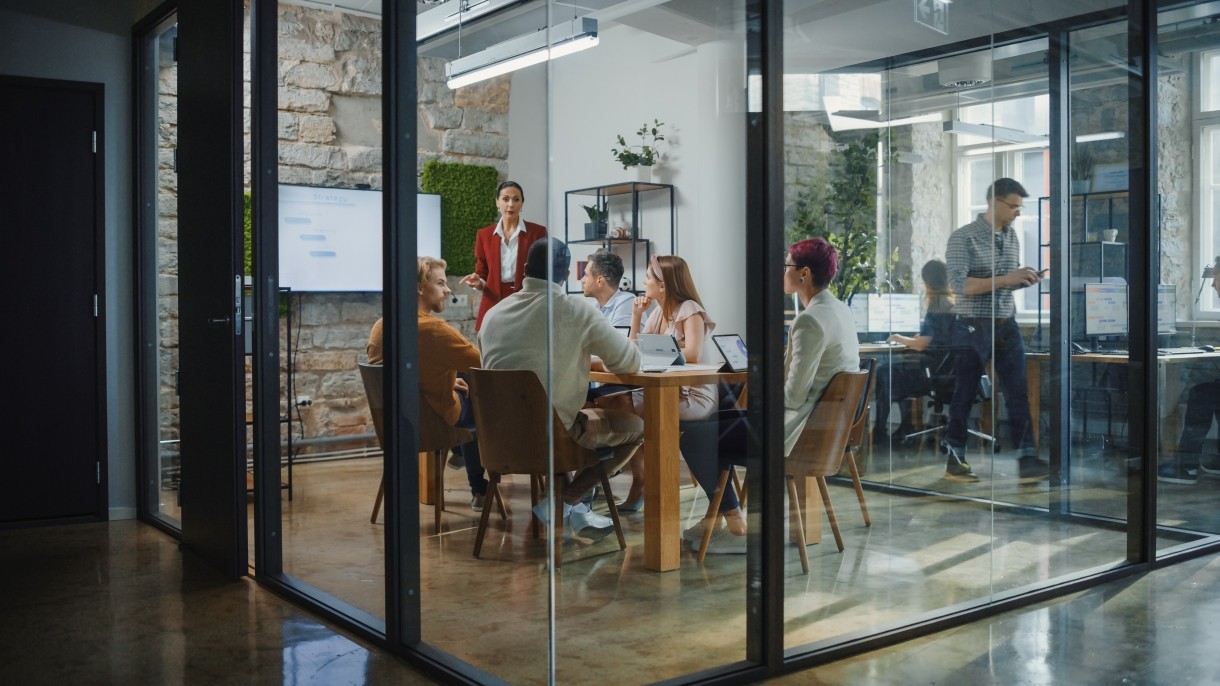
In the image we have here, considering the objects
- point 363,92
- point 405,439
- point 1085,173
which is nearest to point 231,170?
point 363,92

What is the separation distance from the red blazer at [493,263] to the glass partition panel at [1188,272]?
300 cm

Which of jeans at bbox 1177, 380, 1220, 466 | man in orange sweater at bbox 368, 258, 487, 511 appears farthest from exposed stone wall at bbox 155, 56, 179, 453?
jeans at bbox 1177, 380, 1220, 466

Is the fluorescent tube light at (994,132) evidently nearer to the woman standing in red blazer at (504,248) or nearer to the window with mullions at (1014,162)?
the window with mullions at (1014,162)

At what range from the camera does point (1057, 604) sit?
3.87 metres

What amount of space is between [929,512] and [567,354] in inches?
56.2

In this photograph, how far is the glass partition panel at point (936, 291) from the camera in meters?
3.17

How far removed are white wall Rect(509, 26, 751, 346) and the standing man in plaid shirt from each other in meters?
0.99

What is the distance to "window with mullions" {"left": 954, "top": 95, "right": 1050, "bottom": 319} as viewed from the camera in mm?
3660

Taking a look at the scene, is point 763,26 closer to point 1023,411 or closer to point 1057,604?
point 1023,411

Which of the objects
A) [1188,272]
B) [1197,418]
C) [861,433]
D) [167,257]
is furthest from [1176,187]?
[167,257]

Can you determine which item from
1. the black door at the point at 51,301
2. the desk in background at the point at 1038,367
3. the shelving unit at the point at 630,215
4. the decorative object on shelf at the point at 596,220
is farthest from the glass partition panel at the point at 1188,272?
the black door at the point at 51,301

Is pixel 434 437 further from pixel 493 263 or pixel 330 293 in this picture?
pixel 330 293

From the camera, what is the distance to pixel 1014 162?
3.93 m

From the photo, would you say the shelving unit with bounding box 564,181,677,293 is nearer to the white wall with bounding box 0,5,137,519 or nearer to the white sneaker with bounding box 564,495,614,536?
the white sneaker with bounding box 564,495,614,536
